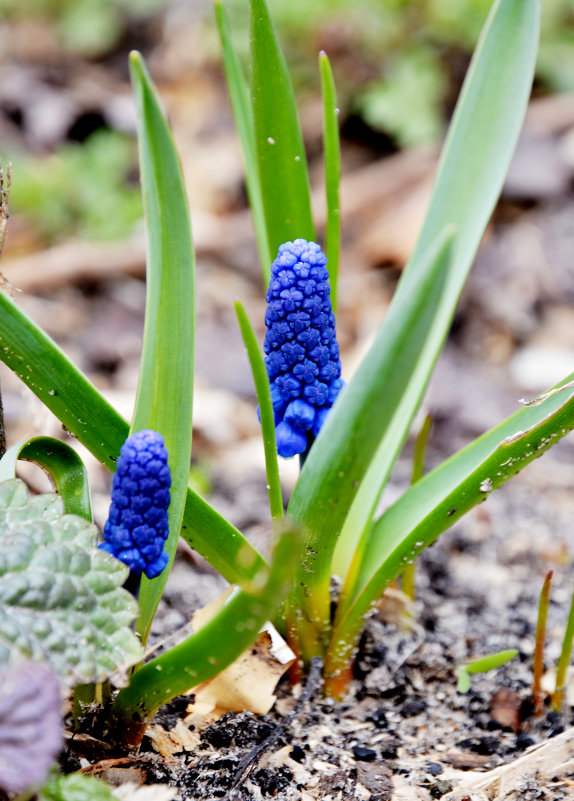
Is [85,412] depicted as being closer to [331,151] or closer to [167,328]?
[167,328]

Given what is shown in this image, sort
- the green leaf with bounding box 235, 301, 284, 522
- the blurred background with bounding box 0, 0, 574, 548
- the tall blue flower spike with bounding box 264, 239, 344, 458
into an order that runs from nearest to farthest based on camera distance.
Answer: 1. the green leaf with bounding box 235, 301, 284, 522
2. the tall blue flower spike with bounding box 264, 239, 344, 458
3. the blurred background with bounding box 0, 0, 574, 548

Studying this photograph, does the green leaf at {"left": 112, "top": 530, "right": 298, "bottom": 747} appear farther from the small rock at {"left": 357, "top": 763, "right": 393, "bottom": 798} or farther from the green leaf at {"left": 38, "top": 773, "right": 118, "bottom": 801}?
the small rock at {"left": 357, "top": 763, "right": 393, "bottom": 798}

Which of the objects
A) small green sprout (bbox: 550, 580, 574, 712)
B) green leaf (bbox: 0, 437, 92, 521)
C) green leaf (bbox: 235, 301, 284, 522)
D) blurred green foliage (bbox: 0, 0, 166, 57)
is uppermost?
blurred green foliage (bbox: 0, 0, 166, 57)

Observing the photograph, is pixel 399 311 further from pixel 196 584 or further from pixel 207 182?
pixel 207 182

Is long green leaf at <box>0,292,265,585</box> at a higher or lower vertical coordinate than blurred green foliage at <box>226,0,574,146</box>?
lower

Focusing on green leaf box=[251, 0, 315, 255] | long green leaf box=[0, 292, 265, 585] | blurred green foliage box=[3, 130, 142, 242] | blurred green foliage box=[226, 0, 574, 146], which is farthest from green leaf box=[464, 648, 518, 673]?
blurred green foliage box=[226, 0, 574, 146]

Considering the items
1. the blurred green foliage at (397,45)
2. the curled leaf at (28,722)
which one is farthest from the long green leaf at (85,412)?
the blurred green foliage at (397,45)

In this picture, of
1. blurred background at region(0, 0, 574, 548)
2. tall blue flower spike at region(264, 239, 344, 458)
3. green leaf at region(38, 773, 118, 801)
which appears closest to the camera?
green leaf at region(38, 773, 118, 801)

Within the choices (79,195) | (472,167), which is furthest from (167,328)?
(79,195)
